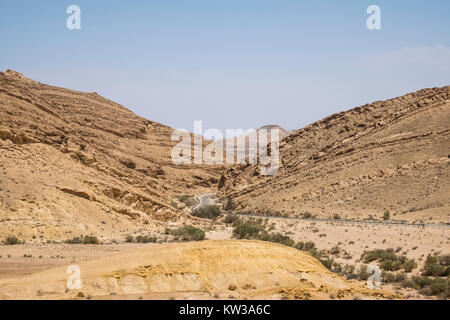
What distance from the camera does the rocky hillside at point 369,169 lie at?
40.7 m

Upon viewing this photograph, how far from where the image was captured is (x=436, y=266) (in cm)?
1909

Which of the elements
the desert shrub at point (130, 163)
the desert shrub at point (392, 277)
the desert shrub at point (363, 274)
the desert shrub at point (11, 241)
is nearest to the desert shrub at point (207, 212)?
the desert shrub at point (130, 163)

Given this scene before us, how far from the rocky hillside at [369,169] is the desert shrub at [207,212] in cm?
454

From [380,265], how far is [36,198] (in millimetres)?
15006

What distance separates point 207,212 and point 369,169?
47.1ft

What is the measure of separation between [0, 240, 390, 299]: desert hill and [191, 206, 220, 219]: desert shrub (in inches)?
1301

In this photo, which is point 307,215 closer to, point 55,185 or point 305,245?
point 305,245

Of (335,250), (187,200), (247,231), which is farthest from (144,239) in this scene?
(187,200)

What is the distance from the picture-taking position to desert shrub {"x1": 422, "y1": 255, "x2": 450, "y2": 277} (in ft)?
61.6

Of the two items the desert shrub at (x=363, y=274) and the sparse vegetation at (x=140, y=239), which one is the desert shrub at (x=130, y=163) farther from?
the desert shrub at (x=363, y=274)

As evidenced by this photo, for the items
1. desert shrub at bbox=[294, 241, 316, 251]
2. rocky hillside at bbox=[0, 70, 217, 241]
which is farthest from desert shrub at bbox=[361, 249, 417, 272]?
rocky hillside at bbox=[0, 70, 217, 241]

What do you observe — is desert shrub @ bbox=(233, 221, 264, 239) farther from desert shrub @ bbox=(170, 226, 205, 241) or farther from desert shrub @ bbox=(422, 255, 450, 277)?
desert shrub @ bbox=(422, 255, 450, 277)

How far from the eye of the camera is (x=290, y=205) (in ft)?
158
